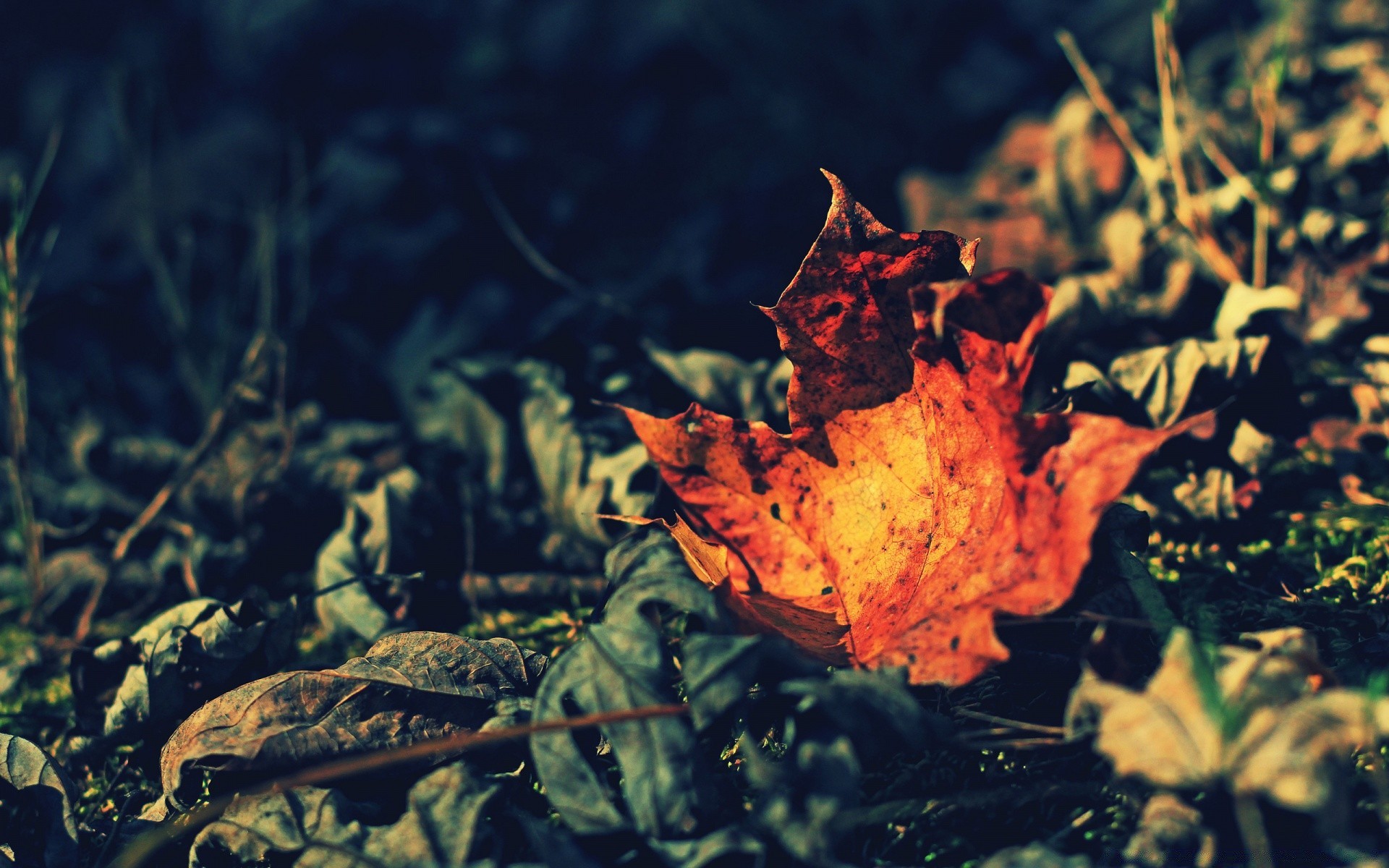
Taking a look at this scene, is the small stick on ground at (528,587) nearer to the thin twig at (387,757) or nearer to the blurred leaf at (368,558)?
the blurred leaf at (368,558)

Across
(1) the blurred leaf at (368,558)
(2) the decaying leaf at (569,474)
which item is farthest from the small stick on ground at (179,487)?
(2) the decaying leaf at (569,474)

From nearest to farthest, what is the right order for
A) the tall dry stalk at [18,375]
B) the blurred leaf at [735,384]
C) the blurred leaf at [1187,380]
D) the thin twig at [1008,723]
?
1. the thin twig at [1008,723]
2. the blurred leaf at [1187,380]
3. the tall dry stalk at [18,375]
4. the blurred leaf at [735,384]

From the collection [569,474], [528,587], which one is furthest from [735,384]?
[528,587]

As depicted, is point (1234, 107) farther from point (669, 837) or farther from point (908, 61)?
point (669, 837)

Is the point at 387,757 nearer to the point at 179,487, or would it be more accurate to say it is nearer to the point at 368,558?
the point at 368,558

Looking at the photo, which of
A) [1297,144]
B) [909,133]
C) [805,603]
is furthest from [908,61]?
[805,603]
